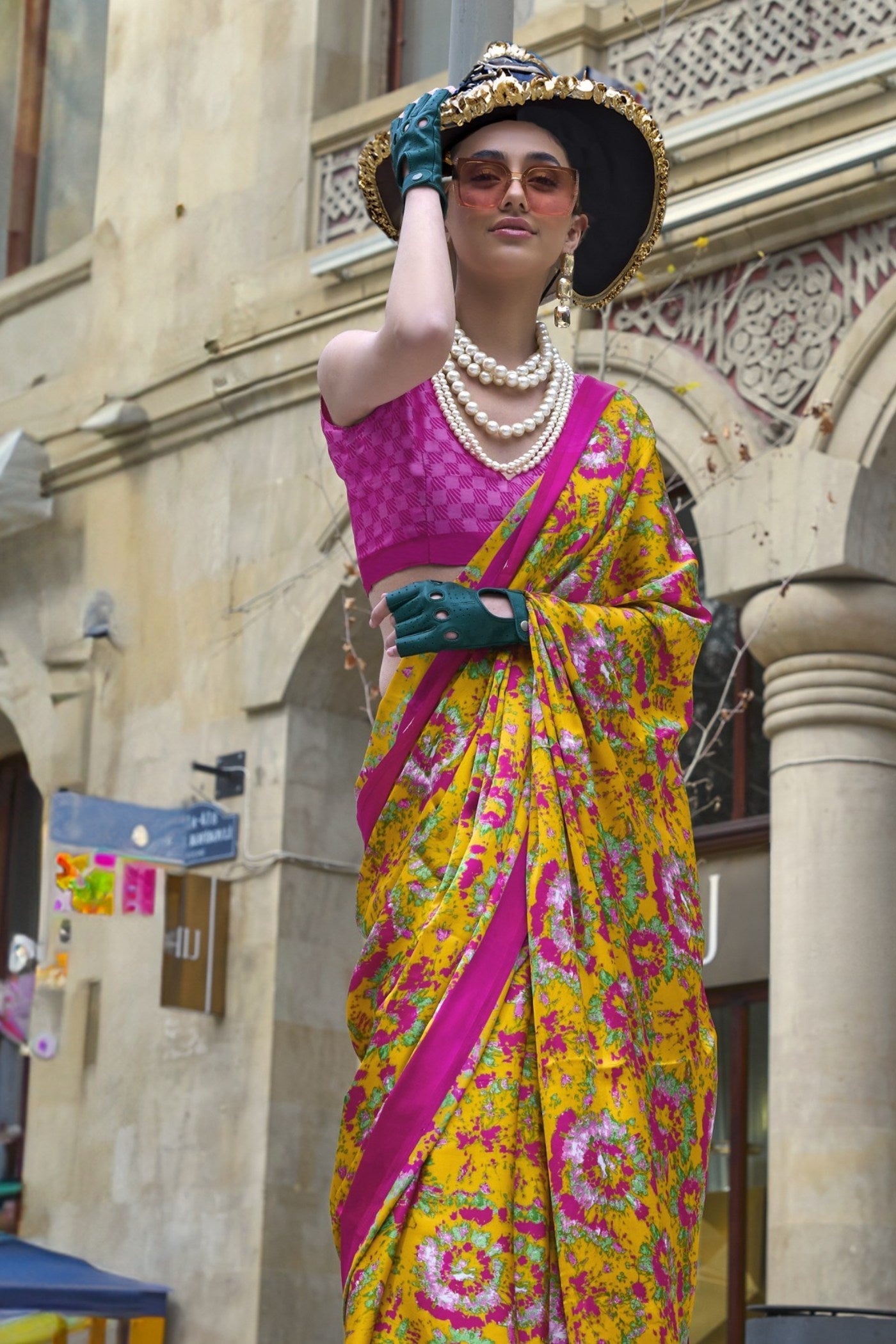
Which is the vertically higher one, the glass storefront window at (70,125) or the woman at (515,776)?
the glass storefront window at (70,125)

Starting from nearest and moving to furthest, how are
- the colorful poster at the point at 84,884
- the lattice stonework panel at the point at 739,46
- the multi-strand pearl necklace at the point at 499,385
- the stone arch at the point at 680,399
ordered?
the multi-strand pearl necklace at the point at 499,385 < the lattice stonework panel at the point at 739,46 < the stone arch at the point at 680,399 < the colorful poster at the point at 84,884

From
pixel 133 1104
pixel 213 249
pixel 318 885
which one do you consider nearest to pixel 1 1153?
pixel 133 1104

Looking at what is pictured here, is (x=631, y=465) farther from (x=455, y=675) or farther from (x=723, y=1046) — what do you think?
(x=723, y=1046)

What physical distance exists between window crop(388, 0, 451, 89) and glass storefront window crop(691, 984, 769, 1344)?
Result: 4963 mm

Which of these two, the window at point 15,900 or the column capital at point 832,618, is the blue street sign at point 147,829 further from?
the column capital at point 832,618

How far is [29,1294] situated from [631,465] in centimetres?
696

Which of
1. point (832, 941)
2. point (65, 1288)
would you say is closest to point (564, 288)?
point (832, 941)

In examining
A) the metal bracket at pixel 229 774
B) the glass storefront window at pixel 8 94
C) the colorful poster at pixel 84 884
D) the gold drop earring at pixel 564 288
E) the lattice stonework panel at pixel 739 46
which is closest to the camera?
the gold drop earring at pixel 564 288

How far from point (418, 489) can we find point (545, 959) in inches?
29.9

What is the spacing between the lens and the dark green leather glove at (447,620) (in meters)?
3.61

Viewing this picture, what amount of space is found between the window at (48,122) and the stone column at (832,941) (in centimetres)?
663

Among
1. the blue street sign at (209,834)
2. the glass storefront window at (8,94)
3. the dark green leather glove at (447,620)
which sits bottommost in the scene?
the dark green leather glove at (447,620)

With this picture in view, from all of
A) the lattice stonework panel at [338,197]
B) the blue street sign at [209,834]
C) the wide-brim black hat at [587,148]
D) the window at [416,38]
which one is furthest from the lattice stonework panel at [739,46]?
the wide-brim black hat at [587,148]

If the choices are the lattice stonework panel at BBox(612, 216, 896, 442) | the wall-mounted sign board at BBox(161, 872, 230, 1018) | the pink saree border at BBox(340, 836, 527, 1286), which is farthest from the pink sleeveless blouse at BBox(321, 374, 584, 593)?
the wall-mounted sign board at BBox(161, 872, 230, 1018)
